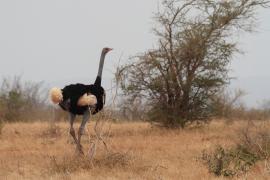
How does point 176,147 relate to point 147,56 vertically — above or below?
below

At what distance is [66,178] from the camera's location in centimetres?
923

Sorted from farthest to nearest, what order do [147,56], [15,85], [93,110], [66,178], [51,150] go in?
[15,85], [147,56], [51,150], [93,110], [66,178]

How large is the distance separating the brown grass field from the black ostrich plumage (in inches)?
22.1

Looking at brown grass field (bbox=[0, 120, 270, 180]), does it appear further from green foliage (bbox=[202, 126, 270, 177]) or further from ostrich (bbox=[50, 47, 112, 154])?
ostrich (bbox=[50, 47, 112, 154])

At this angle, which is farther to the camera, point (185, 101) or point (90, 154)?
point (185, 101)

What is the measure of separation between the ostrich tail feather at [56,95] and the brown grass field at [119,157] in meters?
0.96

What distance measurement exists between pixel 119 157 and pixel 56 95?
5.90ft

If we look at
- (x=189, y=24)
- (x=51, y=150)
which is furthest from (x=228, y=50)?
(x=51, y=150)

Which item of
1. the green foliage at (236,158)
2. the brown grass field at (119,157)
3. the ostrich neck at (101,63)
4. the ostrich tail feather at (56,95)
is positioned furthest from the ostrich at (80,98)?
the green foliage at (236,158)

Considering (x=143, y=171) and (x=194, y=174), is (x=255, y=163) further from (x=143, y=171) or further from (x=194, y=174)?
(x=143, y=171)

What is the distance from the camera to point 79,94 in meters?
11.7

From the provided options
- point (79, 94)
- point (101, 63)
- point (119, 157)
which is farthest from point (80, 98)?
point (119, 157)

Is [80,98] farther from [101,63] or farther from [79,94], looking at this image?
[101,63]

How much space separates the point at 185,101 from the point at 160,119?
98 centimetres
